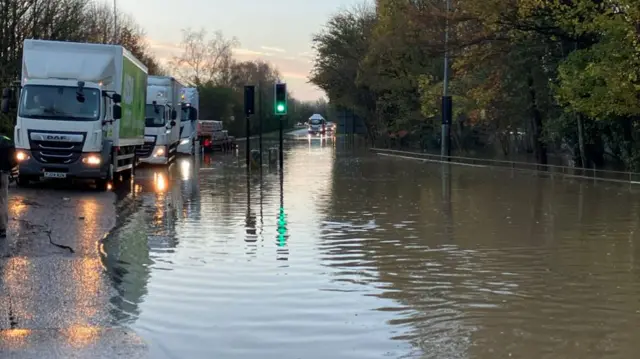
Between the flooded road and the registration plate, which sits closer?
the flooded road

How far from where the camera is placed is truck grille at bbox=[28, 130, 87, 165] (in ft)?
67.6

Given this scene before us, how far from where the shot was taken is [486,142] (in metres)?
54.7

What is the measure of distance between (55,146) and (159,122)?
45.9ft

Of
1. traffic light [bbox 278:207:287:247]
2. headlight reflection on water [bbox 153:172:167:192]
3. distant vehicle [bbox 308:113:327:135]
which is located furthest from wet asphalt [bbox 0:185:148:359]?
distant vehicle [bbox 308:113:327:135]

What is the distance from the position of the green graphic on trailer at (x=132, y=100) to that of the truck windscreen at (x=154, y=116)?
516 cm

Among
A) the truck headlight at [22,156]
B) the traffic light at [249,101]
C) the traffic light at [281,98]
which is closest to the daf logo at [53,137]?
the truck headlight at [22,156]

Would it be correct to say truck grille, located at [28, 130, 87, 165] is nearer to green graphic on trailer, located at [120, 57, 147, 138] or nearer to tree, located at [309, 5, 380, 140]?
green graphic on trailer, located at [120, 57, 147, 138]

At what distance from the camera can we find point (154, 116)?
3481cm

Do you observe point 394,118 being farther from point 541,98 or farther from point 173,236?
point 173,236

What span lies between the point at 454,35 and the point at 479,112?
6179 mm

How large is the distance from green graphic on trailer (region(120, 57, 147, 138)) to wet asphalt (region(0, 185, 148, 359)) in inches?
330

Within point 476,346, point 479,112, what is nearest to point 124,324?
point 476,346

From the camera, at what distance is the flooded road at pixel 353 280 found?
7.20 m

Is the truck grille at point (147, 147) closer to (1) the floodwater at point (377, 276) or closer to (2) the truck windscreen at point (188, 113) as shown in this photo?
(2) the truck windscreen at point (188, 113)
